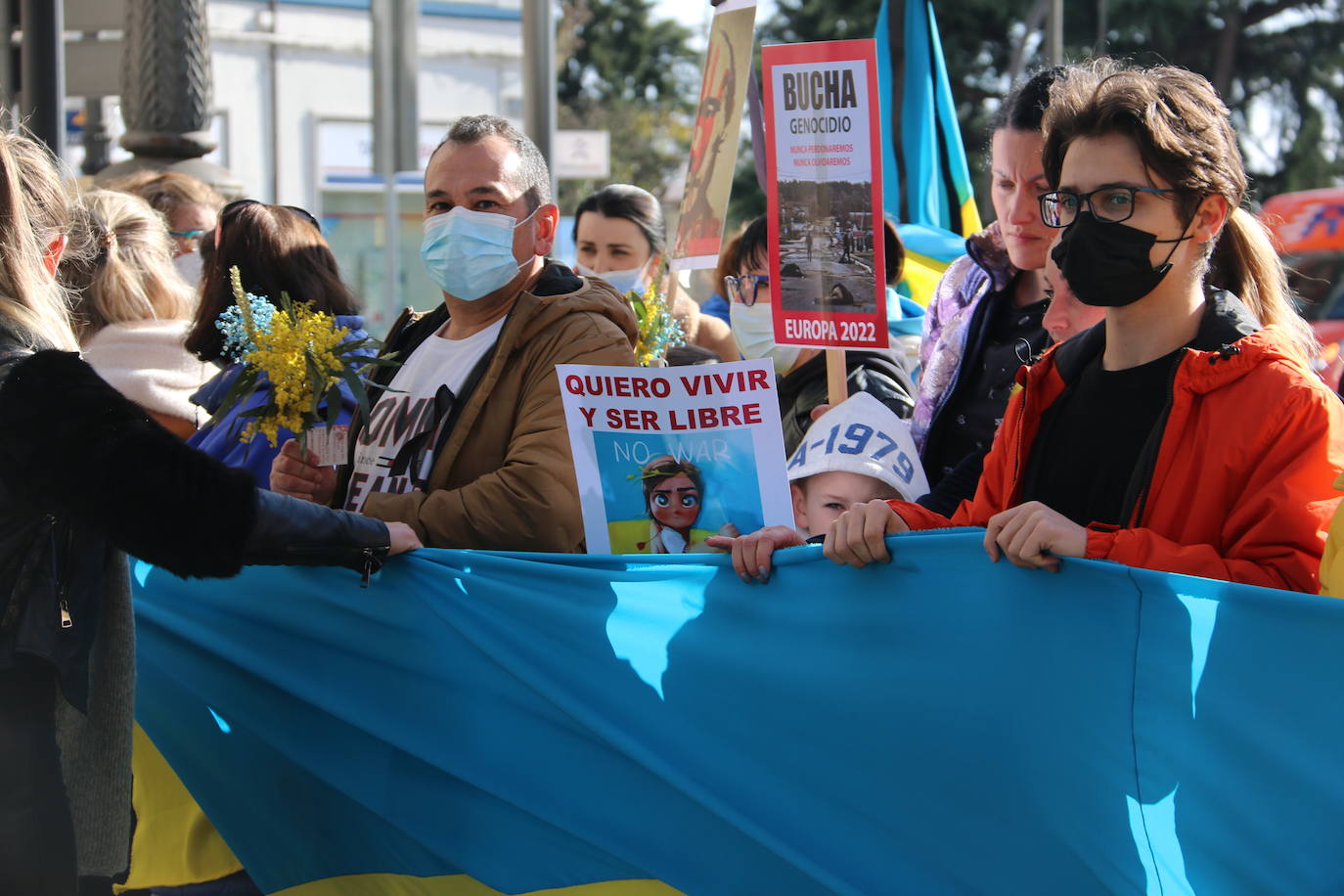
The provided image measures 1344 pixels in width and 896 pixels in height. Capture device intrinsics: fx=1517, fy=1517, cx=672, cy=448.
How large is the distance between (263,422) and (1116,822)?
2134mm

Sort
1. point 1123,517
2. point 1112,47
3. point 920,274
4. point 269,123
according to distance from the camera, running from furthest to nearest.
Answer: point 269,123 → point 1112,47 → point 920,274 → point 1123,517

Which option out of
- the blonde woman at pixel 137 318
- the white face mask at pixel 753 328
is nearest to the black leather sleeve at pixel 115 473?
the blonde woman at pixel 137 318

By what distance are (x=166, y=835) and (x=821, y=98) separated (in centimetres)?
251

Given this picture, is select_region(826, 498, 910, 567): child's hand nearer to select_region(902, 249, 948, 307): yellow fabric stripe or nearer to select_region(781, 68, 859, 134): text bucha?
select_region(781, 68, 859, 134): text bucha

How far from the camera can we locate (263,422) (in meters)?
3.53

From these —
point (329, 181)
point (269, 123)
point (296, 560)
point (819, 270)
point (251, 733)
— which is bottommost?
point (251, 733)

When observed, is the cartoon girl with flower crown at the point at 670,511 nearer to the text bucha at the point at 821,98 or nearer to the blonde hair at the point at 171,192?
the text bucha at the point at 821,98

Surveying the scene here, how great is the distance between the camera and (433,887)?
3355 millimetres

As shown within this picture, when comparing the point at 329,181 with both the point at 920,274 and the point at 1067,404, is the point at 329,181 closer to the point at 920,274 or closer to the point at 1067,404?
the point at 920,274

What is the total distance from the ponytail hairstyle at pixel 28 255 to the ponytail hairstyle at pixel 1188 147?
1.89 m

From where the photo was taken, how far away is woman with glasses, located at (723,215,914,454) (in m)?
4.37

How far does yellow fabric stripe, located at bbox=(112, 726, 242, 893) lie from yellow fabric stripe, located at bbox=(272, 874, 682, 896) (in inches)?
13.3

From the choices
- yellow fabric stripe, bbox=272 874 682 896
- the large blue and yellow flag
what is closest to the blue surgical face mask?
yellow fabric stripe, bbox=272 874 682 896

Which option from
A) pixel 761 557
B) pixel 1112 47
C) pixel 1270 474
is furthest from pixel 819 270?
pixel 1112 47
